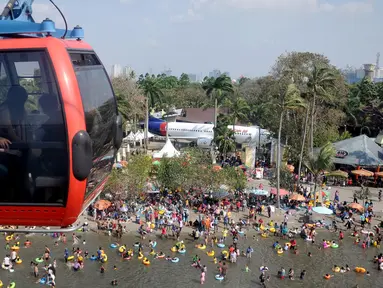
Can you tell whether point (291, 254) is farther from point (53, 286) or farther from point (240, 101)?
point (240, 101)

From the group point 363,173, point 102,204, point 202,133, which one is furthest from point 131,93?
point 363,173

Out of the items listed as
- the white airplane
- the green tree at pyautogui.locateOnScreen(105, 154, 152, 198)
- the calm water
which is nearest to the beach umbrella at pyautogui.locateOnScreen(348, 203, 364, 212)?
the calm water

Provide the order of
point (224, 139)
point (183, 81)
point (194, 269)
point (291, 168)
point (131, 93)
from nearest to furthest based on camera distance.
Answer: point (194, 269) < point (291, 168) < point (224, 139) < point (131, 93) < point (183, 81)

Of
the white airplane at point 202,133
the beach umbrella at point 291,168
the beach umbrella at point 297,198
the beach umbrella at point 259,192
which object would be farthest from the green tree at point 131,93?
the beach umbrella at point 297,198

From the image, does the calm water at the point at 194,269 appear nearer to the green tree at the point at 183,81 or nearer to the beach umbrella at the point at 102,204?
the beach umbrella at the point at 102,204

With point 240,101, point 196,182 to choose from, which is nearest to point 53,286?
point 196,182

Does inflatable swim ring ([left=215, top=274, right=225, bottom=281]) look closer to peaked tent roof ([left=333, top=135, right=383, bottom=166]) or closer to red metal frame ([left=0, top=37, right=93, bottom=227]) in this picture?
red metal frame ([left=0, top=37, right=93, bottom=227])

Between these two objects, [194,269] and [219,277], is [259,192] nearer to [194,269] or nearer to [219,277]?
[194,269]
